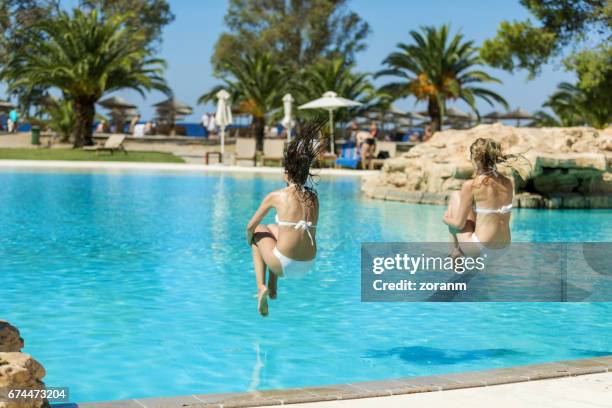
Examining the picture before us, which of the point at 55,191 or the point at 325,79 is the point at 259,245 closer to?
the point at 55,191

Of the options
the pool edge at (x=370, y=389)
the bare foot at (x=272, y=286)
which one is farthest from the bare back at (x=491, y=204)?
the bare foot at (x=272, y=286)

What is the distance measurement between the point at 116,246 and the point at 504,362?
23.7ft

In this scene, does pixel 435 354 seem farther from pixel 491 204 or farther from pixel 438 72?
pixel 438 72

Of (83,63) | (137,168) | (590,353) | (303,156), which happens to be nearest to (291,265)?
(303,156)

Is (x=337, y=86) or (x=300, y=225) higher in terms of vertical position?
(x=337, y=86)

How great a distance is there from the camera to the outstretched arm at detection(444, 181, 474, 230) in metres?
6.15

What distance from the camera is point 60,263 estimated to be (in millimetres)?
10750

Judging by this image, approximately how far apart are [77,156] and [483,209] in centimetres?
3107

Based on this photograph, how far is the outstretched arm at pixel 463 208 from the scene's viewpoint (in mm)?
6148

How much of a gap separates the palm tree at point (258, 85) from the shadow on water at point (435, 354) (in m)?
36.7

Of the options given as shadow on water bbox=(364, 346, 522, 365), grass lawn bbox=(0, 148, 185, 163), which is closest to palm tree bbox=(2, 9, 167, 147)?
grass lawn bbox=(0, 148, 185, 163)

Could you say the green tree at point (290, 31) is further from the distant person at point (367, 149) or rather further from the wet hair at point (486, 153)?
the wet hair at point (486, 153)

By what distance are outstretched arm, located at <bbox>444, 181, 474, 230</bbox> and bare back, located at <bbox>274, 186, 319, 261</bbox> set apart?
1.19m

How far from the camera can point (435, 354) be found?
6.69 meters
